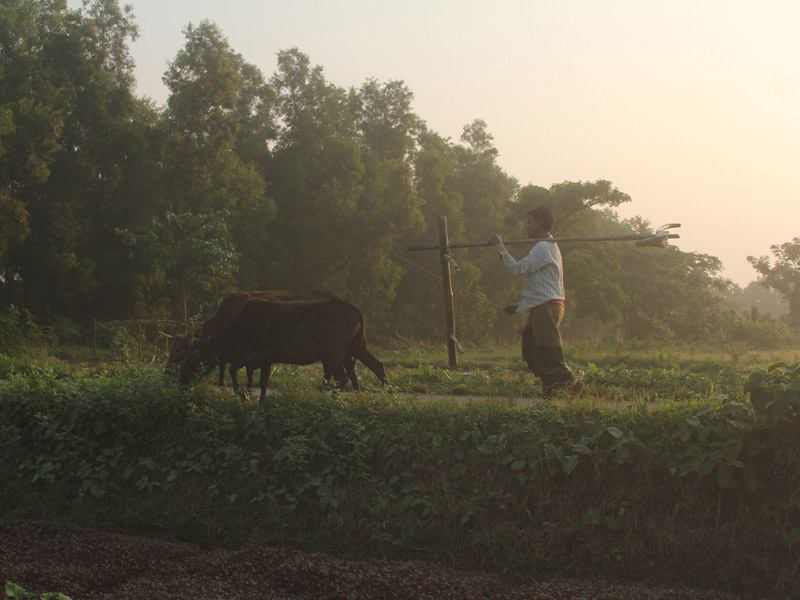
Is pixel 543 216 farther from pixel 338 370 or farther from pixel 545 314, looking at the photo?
pixel 338 370

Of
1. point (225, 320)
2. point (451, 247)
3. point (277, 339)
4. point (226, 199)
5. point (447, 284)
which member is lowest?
point (277, 339)

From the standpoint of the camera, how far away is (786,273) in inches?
1930

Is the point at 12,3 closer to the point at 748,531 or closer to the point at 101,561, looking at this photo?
the point at 101,561

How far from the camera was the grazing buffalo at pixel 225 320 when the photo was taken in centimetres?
904

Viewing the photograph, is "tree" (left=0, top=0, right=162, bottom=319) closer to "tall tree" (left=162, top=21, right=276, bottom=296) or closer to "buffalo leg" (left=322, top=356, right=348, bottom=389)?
"tall tree" (left=162, top=21, right=276, bottom=296)

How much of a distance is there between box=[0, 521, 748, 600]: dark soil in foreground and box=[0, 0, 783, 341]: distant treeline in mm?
17058

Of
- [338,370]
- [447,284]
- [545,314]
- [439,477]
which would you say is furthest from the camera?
[447,284]

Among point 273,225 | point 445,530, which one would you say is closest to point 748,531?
point 445,530

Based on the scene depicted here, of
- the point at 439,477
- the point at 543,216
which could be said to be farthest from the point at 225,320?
the point at 543,216

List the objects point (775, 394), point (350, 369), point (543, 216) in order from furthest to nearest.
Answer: point (350, 369)
point (543, 216)
point (775, 394)

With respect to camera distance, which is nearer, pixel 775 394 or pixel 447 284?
pixel 775 394

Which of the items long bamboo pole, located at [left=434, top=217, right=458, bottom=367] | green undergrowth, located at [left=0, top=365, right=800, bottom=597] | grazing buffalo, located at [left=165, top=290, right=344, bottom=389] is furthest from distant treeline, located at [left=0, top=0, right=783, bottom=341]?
green undergrowth, located at [left=0, top=365, right=800, bottom=597]

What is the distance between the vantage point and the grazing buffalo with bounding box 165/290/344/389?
9.04m

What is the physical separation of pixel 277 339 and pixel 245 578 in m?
3.65
